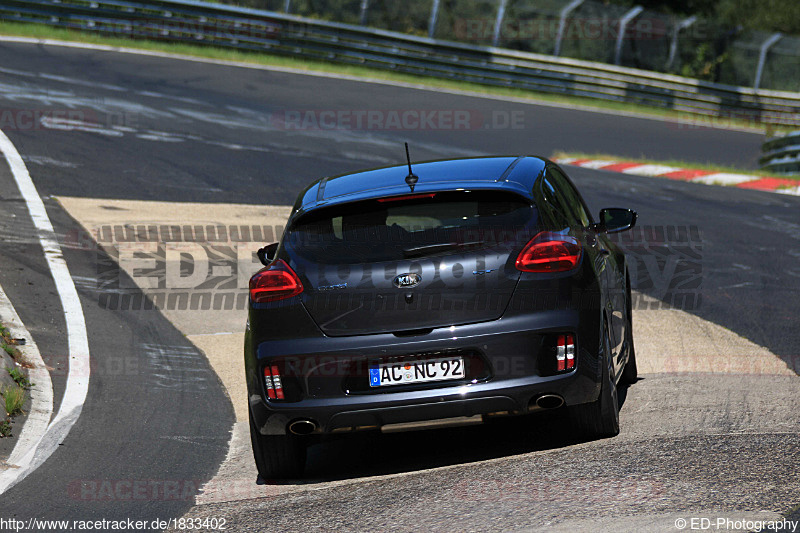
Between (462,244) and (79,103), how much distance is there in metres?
15.7

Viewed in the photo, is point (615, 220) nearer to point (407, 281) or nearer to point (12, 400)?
point (407, 281)

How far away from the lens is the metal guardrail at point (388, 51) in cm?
2670

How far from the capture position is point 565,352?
5809 millimetres

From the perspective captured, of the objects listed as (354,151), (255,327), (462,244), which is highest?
(462,244)

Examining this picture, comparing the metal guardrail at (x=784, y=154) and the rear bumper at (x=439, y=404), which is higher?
the rear bumper at (x=439, y=404)

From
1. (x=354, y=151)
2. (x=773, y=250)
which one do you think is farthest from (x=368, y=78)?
(x=773, y=250)

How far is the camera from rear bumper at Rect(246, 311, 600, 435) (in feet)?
18.7

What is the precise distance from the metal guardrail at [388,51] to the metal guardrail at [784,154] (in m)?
9.46

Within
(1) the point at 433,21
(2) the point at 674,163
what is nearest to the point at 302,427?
(2) the point at 674,163

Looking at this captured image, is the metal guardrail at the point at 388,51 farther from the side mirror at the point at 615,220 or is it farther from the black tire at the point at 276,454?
the black tire at the point at 276,454

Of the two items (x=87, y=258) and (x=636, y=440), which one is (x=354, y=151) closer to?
(x=87, y=258)

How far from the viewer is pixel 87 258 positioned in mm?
11555

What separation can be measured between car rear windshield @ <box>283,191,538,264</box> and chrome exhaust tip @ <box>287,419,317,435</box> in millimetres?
870

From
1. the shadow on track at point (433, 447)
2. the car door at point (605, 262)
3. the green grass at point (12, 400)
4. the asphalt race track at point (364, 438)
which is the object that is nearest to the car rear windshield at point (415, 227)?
the car door at point (605, 262)
